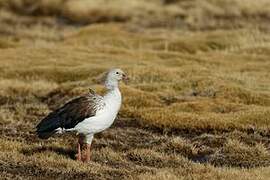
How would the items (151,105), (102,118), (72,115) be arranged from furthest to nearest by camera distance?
(151,105), (72,115), (102,118)

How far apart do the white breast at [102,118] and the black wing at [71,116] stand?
10 cm

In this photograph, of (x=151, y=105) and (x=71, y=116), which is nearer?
(x=71, y=116)

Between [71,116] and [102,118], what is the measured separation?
673 mm

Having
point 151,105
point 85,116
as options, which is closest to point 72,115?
point 85,116

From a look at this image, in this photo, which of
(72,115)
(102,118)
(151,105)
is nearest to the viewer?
(102,118)

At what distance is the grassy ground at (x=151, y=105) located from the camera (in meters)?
14.4

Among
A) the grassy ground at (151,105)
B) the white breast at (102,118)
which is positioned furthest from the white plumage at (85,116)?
the grassy ground at (151,105)

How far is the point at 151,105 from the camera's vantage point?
23.8 meters

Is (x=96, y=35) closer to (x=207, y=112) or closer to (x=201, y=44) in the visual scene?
(x=201, y=44)

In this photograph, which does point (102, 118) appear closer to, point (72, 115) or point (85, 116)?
point (85, 116)

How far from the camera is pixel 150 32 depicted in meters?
59.7

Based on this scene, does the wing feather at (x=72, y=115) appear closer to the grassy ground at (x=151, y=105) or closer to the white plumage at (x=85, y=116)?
the white plumage at (x=85, y=116)

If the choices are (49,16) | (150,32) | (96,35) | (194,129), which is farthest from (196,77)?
(49,16)

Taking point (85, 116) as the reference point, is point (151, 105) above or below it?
below
